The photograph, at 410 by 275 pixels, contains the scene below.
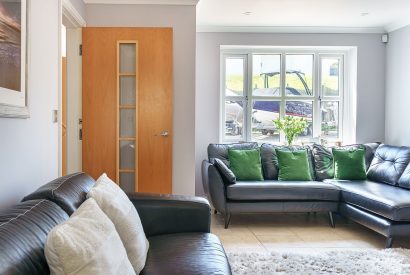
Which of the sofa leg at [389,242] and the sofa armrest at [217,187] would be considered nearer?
the sofa leg at [389,242]

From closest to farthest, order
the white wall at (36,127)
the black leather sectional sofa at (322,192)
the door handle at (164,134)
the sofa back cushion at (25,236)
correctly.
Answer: the sofa back cushion at (25,236) → the white wall at (36,127) → the black leather sectional sofa at (322,192) → the door handle at (164,134)

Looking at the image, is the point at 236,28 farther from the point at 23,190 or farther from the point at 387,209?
the point at 23,190

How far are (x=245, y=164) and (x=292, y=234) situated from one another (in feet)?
3.34

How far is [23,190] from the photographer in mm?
2148

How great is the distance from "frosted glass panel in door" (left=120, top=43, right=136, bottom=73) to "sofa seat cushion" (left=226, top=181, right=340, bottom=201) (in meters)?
1.60

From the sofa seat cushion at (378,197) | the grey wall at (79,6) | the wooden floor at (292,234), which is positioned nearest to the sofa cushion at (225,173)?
the wooden floor at (292,234)

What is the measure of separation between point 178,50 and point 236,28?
145cm

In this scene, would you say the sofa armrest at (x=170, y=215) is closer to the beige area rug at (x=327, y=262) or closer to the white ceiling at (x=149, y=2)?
the beige area rug at (x=327, y=262)

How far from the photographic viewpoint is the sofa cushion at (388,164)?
418 cm

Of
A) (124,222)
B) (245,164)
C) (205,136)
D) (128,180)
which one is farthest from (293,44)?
(124,222)

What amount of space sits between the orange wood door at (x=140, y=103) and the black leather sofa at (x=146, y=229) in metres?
1.37

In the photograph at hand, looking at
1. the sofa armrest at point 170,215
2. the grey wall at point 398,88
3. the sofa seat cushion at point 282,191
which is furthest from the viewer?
the grey wall at point 398,88

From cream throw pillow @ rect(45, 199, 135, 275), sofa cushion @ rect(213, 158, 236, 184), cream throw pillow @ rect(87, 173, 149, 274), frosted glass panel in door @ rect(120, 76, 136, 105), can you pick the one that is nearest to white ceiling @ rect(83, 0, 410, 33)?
frosted glass panel in door @ rect(120, 76, 136, 105)

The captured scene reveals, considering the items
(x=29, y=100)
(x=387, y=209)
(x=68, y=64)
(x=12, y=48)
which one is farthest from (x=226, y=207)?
(x=12, y=48)
